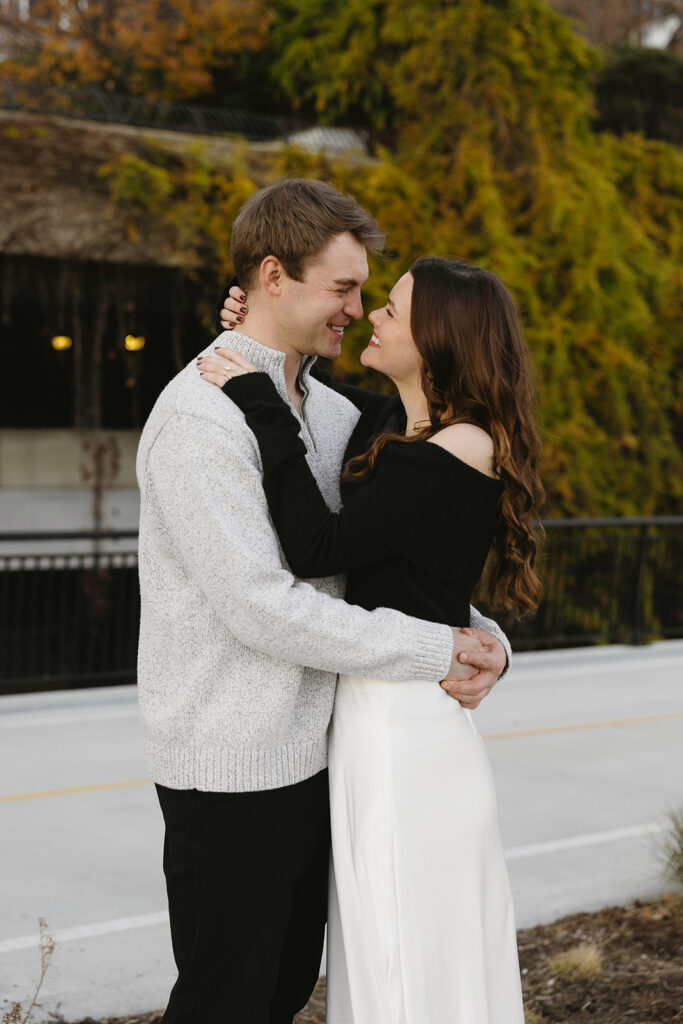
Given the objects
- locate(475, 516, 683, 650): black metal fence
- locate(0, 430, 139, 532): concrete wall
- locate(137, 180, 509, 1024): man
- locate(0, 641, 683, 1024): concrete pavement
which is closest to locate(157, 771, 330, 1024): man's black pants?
locate(137, 180, 509, 1024): man

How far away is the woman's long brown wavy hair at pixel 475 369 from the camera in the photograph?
2.55 metres

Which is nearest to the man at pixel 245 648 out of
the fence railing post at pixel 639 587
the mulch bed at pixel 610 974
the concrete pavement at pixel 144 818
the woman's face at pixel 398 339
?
the woman's face at pixel 398 339

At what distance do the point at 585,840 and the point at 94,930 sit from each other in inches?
94.1

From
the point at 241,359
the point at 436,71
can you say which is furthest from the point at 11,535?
the point at 436,71

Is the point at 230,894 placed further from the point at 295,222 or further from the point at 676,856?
the point at 676,856

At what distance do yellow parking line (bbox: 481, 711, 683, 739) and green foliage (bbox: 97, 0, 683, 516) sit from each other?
15.1 ft

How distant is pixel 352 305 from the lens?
257cm

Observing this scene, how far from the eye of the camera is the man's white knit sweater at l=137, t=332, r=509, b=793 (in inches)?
90.4

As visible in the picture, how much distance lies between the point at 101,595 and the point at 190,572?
9089mm

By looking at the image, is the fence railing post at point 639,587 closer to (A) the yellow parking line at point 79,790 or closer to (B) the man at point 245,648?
(A) the yellow parking line at point 79,790

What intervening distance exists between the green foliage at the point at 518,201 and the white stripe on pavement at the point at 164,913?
6.93m

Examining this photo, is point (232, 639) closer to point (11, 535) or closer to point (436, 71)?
point (11, 535)

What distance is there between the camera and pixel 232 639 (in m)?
2.40

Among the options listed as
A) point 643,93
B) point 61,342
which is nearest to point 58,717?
point 61,342
